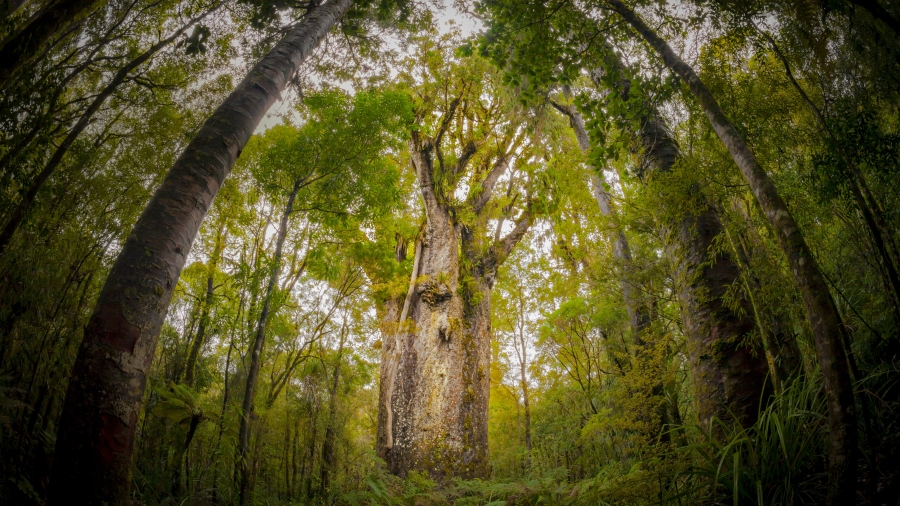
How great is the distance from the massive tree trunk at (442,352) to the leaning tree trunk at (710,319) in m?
4.16

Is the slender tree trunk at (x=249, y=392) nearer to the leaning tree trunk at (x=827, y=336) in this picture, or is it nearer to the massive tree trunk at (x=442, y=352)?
the massive tree trunk at (x=442, y=352)

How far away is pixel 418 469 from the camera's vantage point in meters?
5.55

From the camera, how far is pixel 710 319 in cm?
271

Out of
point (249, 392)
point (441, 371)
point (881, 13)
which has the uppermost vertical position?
point (881, 13)

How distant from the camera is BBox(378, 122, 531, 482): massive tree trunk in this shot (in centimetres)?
585

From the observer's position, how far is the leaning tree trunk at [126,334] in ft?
4.66

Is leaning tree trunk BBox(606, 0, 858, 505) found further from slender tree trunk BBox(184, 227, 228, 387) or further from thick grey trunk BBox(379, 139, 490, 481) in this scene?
slender tree trunk BBox(184, 227, 228, 387)

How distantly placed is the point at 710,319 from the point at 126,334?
11.7 ft

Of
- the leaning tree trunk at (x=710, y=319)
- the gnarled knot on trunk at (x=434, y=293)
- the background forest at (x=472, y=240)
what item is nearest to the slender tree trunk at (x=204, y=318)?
the background forest at (x=472, y=240)

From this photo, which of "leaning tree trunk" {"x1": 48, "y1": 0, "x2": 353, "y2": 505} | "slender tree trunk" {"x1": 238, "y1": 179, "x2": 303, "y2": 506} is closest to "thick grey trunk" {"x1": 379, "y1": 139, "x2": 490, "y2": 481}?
"slender tree trunk" {"x1": 238, "y1": 179, "x2": 303, "y2": 506}

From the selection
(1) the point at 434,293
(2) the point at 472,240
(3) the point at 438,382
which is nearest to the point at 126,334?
(3) the point at 438,382

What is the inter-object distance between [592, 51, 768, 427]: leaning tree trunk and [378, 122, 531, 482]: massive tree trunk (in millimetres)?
4164

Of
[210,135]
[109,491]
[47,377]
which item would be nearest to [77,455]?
[109,491]

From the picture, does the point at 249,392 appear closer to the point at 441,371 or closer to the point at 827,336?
the point at 441,371
